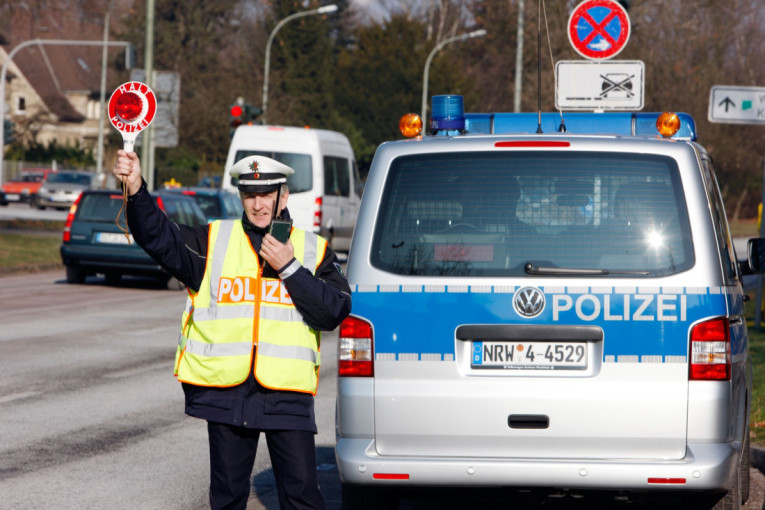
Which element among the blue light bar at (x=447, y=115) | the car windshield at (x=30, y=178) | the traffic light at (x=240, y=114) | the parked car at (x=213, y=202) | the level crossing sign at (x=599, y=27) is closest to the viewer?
the blue light bar at (x=447, y=115)

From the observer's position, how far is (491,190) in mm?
5402

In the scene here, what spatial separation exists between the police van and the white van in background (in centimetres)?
2157

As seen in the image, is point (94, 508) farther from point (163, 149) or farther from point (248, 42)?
point (248, 42)

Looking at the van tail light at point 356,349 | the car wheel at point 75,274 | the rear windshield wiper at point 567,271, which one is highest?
the rear windshield wiper at point 567,271

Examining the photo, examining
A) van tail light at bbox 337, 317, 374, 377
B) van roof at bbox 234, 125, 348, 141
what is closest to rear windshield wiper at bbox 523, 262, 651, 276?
van tail light at bbox 337, 317, 374, 377

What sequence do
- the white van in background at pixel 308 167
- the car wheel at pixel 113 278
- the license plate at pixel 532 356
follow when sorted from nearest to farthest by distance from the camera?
the license plate at pixel 532 356, the car wheel at pixel 113 278, the white van in background at pixel 308 167

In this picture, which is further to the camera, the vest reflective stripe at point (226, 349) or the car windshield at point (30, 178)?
the car windshield at point (30, 178)

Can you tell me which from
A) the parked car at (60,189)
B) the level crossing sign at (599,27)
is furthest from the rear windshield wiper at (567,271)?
the parked car at (60,189)

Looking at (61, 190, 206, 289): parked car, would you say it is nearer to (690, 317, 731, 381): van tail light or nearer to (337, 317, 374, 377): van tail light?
(337, 317, 374, 377): van tail light

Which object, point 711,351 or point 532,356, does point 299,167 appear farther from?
point 711,351

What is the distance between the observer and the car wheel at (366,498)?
18.4 ft

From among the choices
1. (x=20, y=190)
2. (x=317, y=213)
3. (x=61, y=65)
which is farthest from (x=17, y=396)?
(x=61, y=65)

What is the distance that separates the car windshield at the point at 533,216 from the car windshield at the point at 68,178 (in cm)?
4756

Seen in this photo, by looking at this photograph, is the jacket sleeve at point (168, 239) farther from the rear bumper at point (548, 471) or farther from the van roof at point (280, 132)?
the van roof at point (280, 132)
